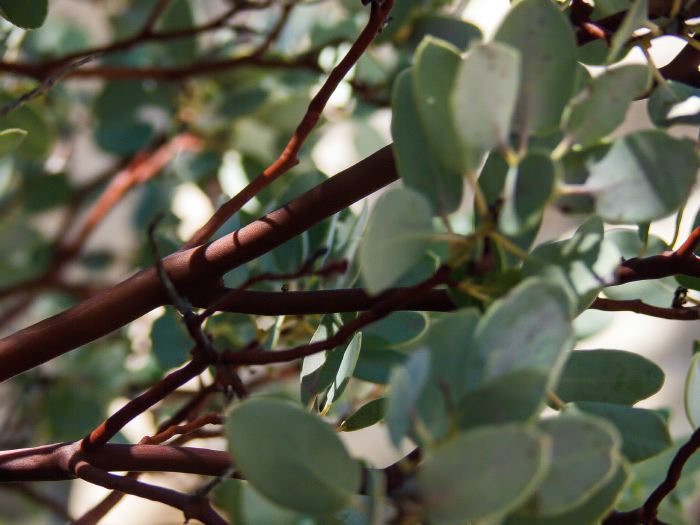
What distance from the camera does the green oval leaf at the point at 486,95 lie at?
22cm

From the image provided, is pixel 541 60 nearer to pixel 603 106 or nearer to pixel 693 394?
pixel 603 106

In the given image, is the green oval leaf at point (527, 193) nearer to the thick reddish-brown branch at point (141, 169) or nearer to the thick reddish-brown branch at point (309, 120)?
the thick reddish-brown branch at point (309, 120)

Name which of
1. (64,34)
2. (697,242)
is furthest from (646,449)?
(64,34)

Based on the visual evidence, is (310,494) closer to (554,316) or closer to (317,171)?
(554,316)

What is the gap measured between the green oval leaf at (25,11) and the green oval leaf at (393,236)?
0.23 meters

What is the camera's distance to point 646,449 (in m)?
0.28

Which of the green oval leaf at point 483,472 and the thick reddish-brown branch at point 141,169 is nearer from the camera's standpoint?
the green oval leaf at point 483,472

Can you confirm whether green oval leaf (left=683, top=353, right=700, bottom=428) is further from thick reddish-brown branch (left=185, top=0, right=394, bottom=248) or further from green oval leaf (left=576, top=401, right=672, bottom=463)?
thick reddish-brown branch (left=185, top=0, right=394, bottom=248)

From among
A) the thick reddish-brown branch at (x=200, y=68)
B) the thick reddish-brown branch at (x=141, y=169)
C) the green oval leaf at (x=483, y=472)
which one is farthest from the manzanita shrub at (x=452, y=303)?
the thick reddish-brown branch at (x=141, y=169)

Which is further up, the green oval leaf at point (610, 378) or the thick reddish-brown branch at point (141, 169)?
the thick reddish-brown branch at point (141, 169)

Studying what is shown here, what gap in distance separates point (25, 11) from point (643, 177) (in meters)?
0.28

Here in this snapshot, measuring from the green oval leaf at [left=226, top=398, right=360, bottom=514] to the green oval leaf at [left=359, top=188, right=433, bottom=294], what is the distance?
0.04 m

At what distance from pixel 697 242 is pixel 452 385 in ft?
0.41

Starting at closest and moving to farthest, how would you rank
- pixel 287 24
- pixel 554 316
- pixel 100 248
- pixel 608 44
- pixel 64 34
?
pixel 554 316, pixel 608 44, pixel 287 24, pixel 64 34, pixel 100 248
